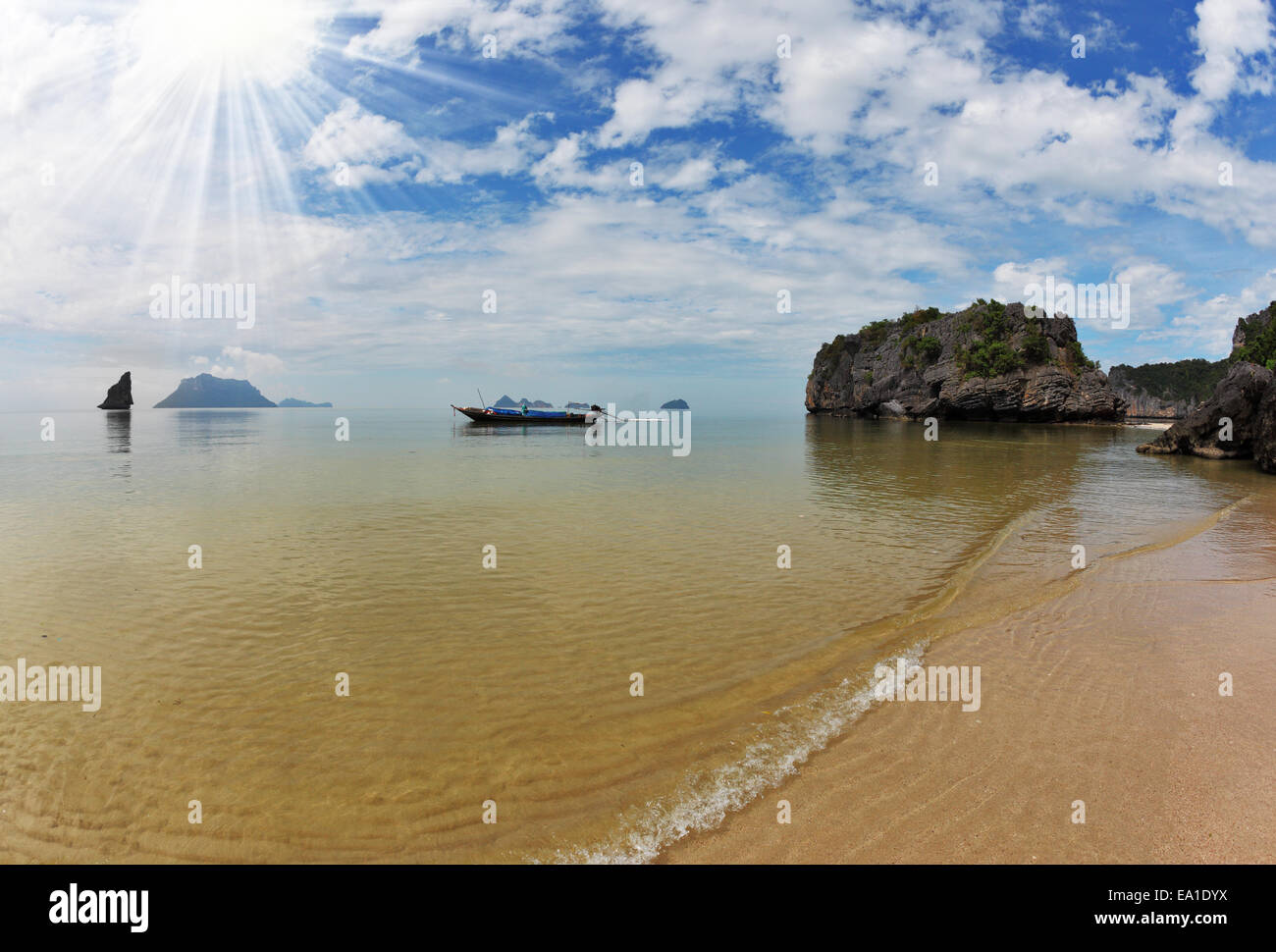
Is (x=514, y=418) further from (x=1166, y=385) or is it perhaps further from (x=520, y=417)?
(x=1166, y=385)

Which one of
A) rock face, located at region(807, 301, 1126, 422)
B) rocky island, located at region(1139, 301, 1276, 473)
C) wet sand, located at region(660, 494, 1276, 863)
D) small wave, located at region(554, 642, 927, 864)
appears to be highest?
rock face, located at region(807, 301, 1126, 422)

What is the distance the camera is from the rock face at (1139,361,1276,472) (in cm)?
3509

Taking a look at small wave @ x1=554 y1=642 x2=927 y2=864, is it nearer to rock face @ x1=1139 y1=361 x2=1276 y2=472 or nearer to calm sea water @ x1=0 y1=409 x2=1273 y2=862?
calm sea water @ x1=0 y1=409 x2=1273 y2=862

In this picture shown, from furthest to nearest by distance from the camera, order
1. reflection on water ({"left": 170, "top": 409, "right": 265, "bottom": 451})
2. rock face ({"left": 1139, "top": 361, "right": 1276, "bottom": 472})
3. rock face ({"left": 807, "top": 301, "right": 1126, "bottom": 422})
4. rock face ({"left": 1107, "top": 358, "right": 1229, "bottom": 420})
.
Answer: rock face ({"left": 1107, "top": 358, "right": 1229, "bottom": 420}), rock face ({"left": 807, "top": 301, "right": 1126, "bottom": 422}), reflection on water ({"left": 170, "top": 409, "right": 265, "bottom": 451}), rock face ({"left": 1139, "top": 361, "right": 1276, "bottom": 472})

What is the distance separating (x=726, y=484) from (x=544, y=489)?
7.94 metres

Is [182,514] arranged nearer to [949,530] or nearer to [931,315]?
[949,530]

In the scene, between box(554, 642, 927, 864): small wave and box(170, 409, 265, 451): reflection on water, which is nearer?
box(554, 642, 927, 864): small wave

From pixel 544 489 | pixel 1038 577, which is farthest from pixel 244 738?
pixel 544 489

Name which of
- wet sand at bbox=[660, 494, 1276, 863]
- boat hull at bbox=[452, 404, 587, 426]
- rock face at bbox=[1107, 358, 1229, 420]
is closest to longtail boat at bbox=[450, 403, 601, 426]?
boat hull at bbox=[452, 404, 587, 426]

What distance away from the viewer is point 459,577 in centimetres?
1207

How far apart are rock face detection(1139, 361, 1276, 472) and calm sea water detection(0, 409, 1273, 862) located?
22765 millimetres

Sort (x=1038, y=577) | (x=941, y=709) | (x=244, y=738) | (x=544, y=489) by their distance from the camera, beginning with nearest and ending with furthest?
(x=244, y=738) < (x=941, y=709) < (x=1038, y=577) < (x=544, y=489)

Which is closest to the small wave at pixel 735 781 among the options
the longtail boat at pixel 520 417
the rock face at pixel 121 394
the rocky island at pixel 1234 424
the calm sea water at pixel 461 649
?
the calm sea water at pixel 461 649

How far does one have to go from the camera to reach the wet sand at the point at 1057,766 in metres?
4.43
